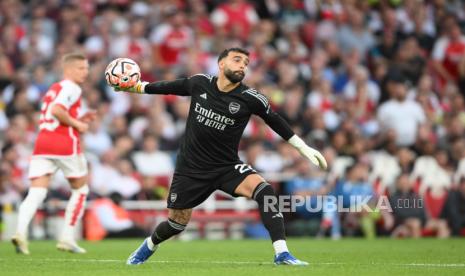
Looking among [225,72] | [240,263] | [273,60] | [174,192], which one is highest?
[273,60]

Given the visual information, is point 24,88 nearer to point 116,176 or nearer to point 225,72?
point 116,176

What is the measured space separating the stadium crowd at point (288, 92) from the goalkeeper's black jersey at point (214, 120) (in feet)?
27.8

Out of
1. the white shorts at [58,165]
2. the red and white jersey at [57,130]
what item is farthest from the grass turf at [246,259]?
the red and white jersey at [57,130]

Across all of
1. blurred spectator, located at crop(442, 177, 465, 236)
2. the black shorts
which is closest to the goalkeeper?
the black shorts

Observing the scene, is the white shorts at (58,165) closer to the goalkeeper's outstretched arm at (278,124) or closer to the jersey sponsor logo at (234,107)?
the jersey sponsor logo at (234,107)

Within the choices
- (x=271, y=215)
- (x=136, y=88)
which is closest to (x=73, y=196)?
(x=136, y=88)

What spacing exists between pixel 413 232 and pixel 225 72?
9.47 m

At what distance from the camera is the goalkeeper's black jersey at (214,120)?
11109mm

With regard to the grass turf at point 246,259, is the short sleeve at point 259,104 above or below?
above

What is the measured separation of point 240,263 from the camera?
38.9 feet

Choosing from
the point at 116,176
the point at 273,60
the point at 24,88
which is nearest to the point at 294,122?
the point at 273,60

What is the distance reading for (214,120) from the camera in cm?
1116

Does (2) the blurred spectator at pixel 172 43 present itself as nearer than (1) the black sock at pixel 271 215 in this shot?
No

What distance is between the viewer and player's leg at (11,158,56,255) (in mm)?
13828
